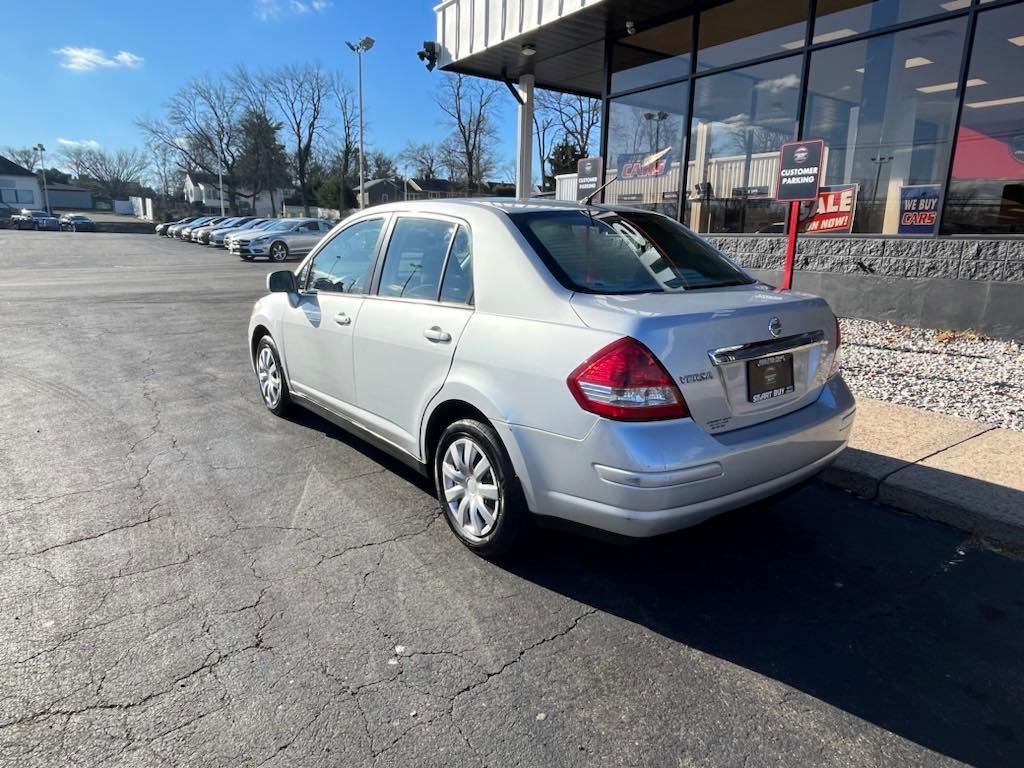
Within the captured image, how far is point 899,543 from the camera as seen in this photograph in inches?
134

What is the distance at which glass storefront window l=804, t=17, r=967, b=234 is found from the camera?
26.5 ft

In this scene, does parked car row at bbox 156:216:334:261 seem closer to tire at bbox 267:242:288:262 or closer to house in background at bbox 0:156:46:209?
tire at bbox 267:242:288:262

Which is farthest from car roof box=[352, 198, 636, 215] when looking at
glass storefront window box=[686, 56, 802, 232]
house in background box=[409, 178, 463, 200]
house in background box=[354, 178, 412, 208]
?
house in background box=[354, 178, 412, 208]

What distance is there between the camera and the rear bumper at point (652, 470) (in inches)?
97.5

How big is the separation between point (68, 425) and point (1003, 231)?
991 cm

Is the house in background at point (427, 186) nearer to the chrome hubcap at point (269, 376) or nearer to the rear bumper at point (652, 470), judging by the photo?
the chrome hubcap at point (269, 376)

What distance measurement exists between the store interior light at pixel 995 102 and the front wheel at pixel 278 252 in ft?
75.1

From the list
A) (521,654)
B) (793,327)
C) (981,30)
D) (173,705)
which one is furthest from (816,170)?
(173,705)

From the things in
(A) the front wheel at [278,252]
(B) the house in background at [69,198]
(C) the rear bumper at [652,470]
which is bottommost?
(C) the rear bumper at [652,470]

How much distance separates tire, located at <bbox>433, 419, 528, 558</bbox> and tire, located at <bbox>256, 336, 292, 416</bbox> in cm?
226

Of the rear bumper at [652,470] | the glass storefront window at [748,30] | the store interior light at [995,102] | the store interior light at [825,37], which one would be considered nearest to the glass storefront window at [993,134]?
the store interior light at [995,102]

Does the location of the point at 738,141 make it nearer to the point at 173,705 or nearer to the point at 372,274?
the point at 372,274

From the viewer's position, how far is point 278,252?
83.1ft

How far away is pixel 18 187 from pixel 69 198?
1168cm
